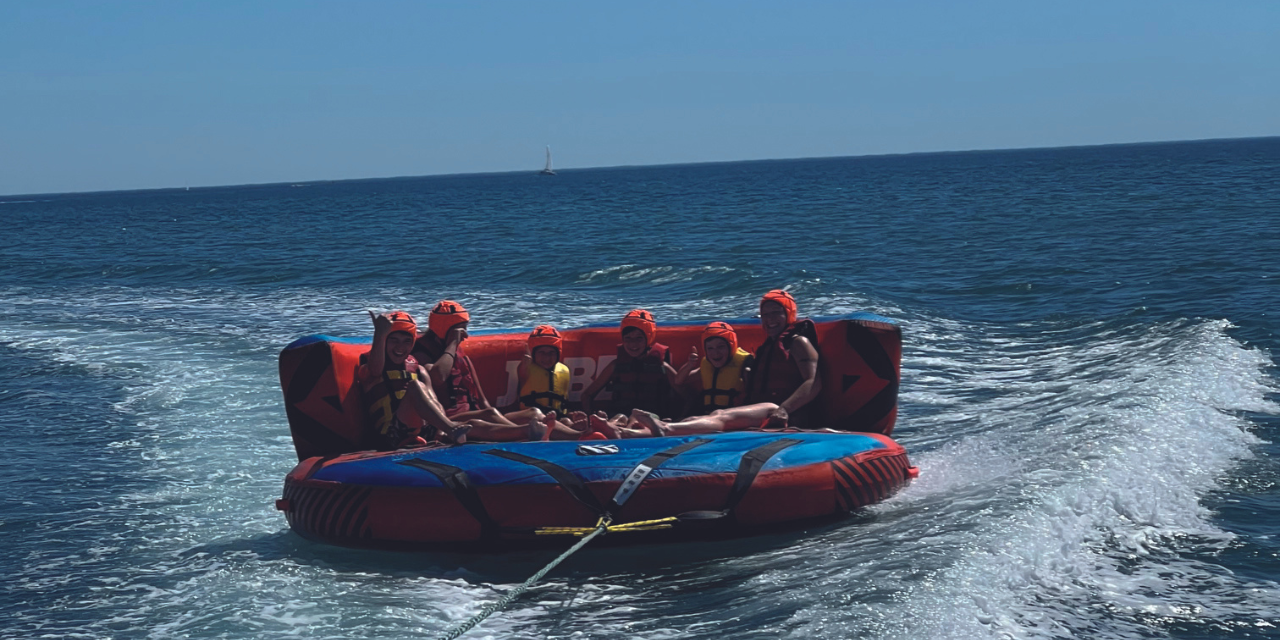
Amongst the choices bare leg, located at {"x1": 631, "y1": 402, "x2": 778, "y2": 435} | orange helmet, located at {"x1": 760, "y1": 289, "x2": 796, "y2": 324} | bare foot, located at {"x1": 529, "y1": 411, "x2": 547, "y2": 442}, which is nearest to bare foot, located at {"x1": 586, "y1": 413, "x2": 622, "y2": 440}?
bare leg, located at {"x1": 631, "y1": 402, "x2": 778, "y2": 435}

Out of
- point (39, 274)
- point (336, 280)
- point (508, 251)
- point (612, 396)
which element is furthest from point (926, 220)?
point (612, 396)

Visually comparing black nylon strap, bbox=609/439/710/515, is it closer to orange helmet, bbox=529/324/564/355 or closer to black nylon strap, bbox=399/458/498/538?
black nylon strap, bbox=399/458/498/538

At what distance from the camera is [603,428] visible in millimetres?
6184

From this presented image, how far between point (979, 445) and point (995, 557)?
2.44 metres

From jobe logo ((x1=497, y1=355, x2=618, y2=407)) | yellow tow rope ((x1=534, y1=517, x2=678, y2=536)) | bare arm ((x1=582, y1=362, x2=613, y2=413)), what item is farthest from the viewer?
jobe logo ((x1=497, y1=355, x2=618, y2=407))

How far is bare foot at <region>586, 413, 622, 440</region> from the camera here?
20.1 feet

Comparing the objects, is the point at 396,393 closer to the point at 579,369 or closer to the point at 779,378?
the point at 579,369

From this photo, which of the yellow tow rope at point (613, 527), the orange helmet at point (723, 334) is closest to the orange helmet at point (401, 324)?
the yellow tow rope at point (613, 527)

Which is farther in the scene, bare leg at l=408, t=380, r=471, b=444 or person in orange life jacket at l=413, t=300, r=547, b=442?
person in orange life jacket at l=413, t=300, r=547, b=442

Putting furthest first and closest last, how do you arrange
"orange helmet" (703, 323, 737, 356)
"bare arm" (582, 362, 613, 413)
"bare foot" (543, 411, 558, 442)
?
"bare arm" (582, 362, 613, 413) → "orange helmet" (703, 323, 737, 356) → "bare foot" (543, 411, 558, 442)

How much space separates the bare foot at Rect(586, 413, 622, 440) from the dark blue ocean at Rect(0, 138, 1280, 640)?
72 cm

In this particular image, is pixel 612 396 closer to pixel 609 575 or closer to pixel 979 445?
pixel 609 575

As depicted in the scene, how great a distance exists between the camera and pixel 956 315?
12.8 m

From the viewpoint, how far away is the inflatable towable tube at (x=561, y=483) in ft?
17.5
